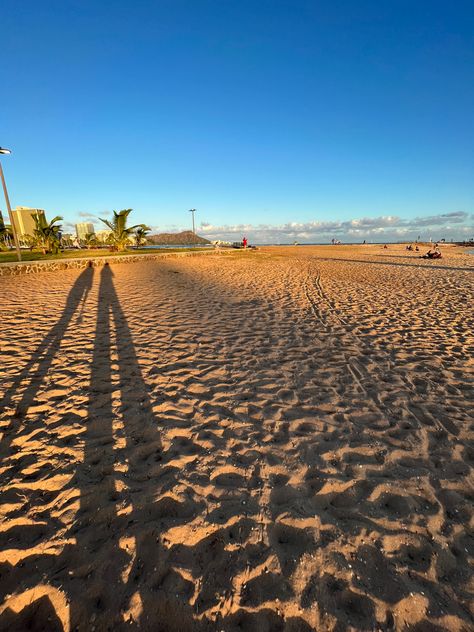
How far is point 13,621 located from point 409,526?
2983 millimetres

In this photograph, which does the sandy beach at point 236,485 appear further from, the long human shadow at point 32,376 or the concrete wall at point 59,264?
the concrete wall at point 59,264

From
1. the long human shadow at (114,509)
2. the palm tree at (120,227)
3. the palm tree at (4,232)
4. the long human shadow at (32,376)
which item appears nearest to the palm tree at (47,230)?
the palm tree at (120,227)

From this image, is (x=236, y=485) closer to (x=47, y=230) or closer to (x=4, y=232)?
(x=47, y=230)

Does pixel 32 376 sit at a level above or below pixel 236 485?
above

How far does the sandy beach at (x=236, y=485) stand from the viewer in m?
1.95

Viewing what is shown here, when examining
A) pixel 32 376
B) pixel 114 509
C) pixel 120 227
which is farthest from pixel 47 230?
pixel 114 509

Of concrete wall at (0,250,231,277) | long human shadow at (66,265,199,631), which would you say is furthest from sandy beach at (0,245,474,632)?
concrete wall at (0,250,231,277)

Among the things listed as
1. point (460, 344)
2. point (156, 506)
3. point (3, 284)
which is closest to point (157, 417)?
point (156, 506)

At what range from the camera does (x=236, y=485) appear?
9.34ft

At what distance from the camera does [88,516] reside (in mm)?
2529

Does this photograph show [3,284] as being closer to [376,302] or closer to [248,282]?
[248,282]

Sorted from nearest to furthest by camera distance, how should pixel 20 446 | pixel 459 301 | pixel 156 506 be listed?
pixel 156 506 → pixel 20 446 → pixel 459 301

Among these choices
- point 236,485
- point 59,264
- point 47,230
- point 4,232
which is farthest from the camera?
point 4,232

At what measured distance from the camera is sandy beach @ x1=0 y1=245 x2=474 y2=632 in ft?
6.39
